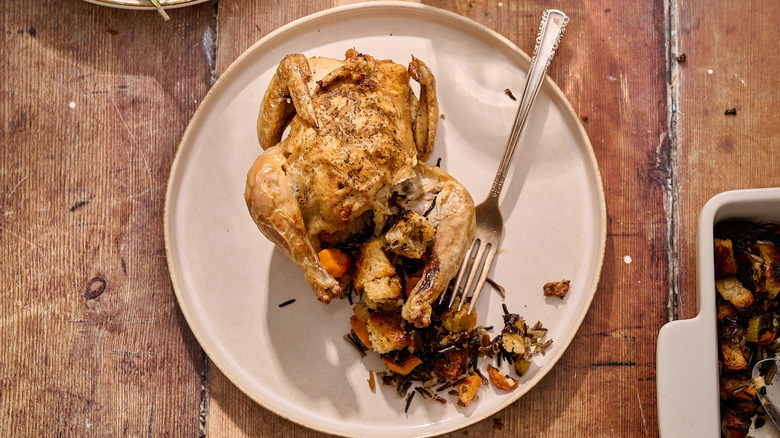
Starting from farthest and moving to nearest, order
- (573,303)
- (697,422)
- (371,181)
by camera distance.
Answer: (573,303)
(697,422)
(371,181)

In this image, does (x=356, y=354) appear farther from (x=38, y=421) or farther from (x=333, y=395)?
(x=38, y=421)

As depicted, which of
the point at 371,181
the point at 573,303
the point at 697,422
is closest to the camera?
the point at 371,181

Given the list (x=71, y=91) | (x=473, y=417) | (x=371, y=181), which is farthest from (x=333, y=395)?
(x=71, y=91)

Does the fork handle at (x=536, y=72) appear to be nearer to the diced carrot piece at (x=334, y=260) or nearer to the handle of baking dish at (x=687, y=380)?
the diced carrot piece at (x=334, y=260)

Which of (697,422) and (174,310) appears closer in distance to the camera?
(697,422)

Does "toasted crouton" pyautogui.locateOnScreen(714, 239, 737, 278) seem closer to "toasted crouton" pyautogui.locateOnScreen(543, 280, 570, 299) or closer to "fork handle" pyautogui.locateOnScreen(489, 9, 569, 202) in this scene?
"toasted crouton" pyautogui.locateOnScreen(543, 280, 570, 299)

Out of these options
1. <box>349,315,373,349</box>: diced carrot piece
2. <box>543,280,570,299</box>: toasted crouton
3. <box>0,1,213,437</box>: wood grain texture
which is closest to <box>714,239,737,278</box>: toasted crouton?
<box>543,280,570,299</box>: toasted crouton

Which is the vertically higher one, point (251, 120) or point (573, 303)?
point (251, 120)
